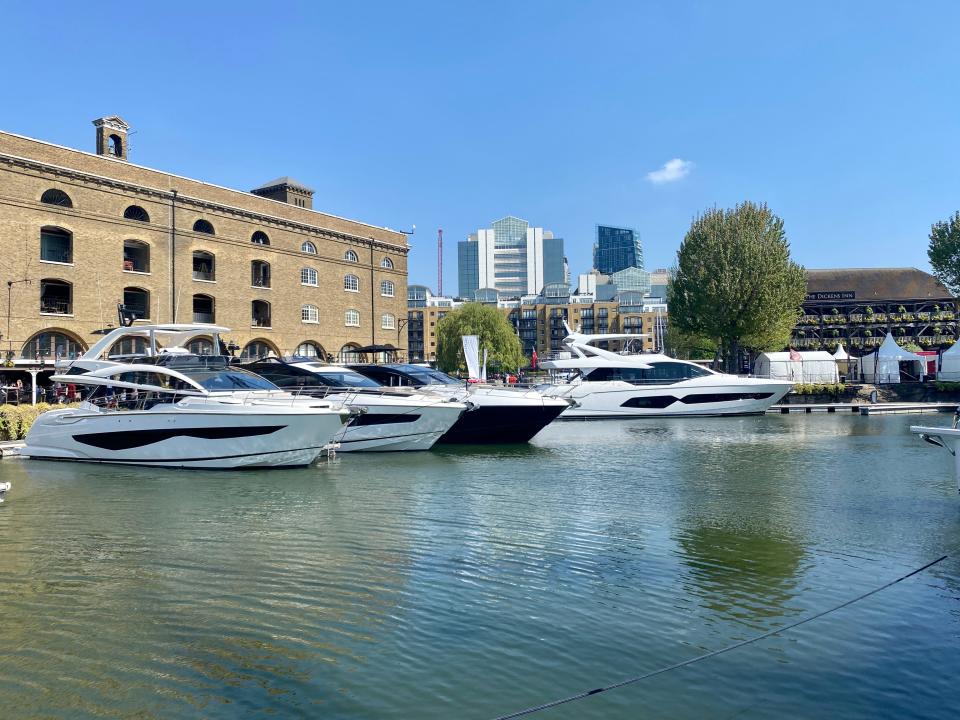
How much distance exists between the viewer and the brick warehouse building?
33719 mm

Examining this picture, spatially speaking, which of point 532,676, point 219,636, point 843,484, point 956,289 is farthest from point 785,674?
point 956,289

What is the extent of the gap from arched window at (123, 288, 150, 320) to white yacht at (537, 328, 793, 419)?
2152 centimetres

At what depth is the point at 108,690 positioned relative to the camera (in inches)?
214

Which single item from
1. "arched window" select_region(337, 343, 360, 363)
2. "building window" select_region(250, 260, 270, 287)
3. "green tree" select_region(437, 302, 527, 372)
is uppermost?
"building window" select_region(250, 260, 270, 287)

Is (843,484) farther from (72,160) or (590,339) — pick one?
(72,160)

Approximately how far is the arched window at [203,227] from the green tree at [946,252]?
4484 cm

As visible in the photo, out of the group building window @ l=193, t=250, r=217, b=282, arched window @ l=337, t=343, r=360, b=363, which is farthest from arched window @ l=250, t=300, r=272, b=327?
arched window @ l=337, t=343, r=360, b=363

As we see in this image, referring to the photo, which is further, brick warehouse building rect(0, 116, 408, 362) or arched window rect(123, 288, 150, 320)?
arched window rect(123, 288, 150, 320)

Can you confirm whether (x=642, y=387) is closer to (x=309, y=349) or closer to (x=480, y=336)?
(x=309, y=349)

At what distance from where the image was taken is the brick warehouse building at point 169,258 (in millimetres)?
33719

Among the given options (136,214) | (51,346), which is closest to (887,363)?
(136,214)

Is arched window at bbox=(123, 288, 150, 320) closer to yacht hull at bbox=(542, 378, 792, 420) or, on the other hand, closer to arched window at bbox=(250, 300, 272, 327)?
arched window at bbox=(250, 300, 272, 327)

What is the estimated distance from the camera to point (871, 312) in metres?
69.9

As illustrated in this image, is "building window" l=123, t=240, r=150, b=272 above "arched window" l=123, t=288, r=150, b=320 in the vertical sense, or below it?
→ above
